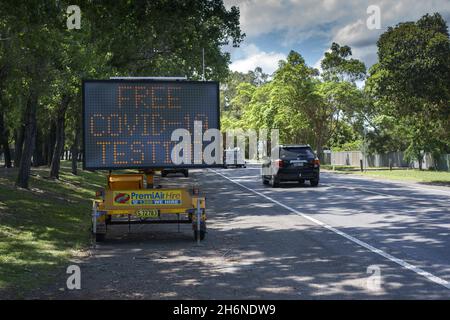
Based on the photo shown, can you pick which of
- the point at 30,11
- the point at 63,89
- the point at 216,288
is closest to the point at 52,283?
the point at 216,288

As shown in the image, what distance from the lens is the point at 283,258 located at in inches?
348

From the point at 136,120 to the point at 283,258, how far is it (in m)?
3.59

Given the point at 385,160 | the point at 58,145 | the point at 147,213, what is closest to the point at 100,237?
the point at 147,213

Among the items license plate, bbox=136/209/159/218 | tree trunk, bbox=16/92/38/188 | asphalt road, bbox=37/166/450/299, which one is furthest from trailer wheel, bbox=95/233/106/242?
tree trunk, bbox=16/92/38/188

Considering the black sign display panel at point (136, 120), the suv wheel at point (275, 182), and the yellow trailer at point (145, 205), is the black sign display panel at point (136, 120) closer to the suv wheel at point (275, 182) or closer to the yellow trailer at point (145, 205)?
the yellow trailer at point (145, 205)

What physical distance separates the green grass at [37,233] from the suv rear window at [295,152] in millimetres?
8809

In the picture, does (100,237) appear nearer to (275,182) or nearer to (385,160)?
(275,182)

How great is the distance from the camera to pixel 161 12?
11.7m

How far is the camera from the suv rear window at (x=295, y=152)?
24.8 m

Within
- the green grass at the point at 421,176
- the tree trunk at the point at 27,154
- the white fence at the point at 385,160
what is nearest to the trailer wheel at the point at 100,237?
the tree trunk at the point at 27,154

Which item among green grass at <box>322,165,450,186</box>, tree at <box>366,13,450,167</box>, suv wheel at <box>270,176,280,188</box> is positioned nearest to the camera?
suv wheel at <box>270,176,280,188</box>

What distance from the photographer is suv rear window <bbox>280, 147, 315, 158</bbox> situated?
2483 centimetres

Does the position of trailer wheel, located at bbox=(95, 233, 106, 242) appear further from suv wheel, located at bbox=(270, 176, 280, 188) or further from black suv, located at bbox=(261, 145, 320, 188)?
suv wheel, located at bbox=(270, 176, 280, 188)
